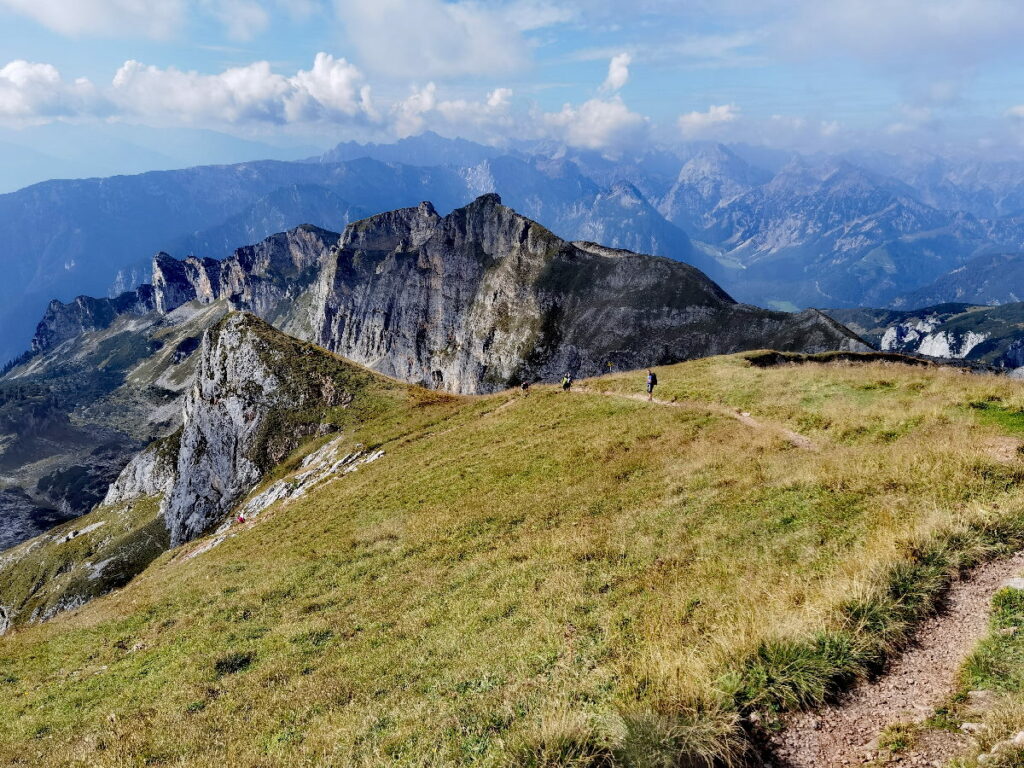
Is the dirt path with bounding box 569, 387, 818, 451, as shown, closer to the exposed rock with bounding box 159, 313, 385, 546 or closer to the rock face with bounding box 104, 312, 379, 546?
the rock face with bounding box 104, 312, 379, 546

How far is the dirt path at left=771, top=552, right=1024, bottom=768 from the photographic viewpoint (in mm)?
6857

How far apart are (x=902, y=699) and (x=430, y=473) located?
90.8ft

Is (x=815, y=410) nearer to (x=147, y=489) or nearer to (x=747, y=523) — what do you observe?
(x=747, y=523)

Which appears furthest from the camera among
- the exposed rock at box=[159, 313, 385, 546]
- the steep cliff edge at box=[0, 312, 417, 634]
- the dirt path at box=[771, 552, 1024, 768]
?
the exposed rock at box=[159, 313, 385, 546]

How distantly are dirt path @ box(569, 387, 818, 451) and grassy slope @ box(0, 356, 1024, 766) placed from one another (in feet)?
2.46

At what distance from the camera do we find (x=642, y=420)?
1242 inches

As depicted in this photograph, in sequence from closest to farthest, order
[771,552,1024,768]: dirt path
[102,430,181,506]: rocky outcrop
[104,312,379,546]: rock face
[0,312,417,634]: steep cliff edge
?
[771,552,1024,768]: dirt path < [0,312,417,634]: steep cliff edge < [104,312,379,546]: rock face < [102,430,181,506]: rocky outcrop

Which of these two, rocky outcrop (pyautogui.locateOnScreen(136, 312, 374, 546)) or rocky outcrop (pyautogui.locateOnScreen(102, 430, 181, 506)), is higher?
rocky outcrop (pyautogui.locateOnScreen(136, 312, 374, 546))

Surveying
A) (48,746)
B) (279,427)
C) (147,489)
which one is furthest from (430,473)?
(147,489)

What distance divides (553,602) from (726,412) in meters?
21.3

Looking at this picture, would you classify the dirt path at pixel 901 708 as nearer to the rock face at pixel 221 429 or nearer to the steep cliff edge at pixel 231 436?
the steep cliff edge at pixel 231 436

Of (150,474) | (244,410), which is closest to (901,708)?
(244,410)

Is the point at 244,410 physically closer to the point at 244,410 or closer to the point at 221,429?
the point at 244,410

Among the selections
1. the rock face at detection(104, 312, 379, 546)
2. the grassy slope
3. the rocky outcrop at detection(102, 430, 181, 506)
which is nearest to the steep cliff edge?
the rock face at detection(104, 312, 379, 546)
